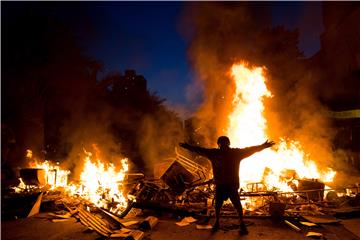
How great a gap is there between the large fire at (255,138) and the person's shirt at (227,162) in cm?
631

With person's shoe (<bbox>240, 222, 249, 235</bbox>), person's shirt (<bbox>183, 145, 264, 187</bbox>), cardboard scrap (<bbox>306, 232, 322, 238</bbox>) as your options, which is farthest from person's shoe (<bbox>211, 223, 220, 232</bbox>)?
cardboard scrap (<bbox>306, 232, 322, 238</bbox>)

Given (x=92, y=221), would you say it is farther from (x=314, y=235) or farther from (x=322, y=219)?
(x=322, y=219)

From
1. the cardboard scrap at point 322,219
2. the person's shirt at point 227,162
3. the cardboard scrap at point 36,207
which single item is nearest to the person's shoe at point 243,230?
the person's shirt at point 227,162

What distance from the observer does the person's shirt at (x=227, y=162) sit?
277 inches

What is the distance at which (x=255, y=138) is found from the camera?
15562 millimetres

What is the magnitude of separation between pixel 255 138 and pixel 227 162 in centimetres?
893

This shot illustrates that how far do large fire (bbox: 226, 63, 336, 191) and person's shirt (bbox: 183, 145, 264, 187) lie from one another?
6.31 metres

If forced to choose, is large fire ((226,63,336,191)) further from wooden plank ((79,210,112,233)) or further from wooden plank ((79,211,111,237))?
wooden plank ((79,211,111,237))

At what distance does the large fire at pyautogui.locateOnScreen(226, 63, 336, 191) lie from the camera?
14.3m

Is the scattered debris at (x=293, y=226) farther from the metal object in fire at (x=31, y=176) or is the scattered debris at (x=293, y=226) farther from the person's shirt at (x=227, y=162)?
the metal object in fire at (x=31, y=176)

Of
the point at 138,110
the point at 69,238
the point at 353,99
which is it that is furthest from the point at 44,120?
the point at 353,99

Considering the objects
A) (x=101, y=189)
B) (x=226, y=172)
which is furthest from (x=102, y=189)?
(x=226, y=172)

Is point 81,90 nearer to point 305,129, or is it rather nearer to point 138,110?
point 138,110

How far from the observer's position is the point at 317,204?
376 inches
